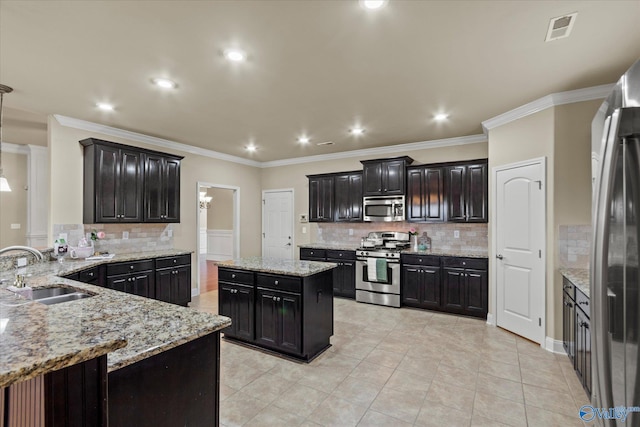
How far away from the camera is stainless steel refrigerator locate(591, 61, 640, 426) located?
91cm

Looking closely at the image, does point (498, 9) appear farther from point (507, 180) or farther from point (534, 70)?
point (507, 180)

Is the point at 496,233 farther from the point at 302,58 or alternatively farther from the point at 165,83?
the point at 165,83

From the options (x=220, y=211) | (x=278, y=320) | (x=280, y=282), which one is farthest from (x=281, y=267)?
(x=220, y=211)

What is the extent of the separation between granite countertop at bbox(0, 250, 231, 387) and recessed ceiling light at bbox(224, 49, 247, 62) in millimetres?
1956

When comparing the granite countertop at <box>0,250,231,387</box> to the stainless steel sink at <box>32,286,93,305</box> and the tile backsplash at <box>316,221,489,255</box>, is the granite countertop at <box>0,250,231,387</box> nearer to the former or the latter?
the stainless steel sink at <box>32,286,93,305</box>

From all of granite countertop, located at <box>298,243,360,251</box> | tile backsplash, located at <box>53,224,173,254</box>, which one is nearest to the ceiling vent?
granite countertop, located at <box>298,243,360,251</box>

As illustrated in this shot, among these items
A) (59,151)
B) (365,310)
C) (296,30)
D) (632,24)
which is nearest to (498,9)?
(632,24)

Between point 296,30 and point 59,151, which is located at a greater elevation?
point 296,30

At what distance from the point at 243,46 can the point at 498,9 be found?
5.89 ft

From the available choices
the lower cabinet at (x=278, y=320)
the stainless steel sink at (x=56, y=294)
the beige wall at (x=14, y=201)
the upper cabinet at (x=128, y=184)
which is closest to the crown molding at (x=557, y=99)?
the lower cabinet at (x=278, y=320)

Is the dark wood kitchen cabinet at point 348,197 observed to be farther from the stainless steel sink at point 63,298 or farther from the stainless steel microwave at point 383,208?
the stainless steel sink at point 63,298

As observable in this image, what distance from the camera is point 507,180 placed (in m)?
3.92

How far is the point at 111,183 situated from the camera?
4.33m

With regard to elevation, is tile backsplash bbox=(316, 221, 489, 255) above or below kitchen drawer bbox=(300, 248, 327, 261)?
above
